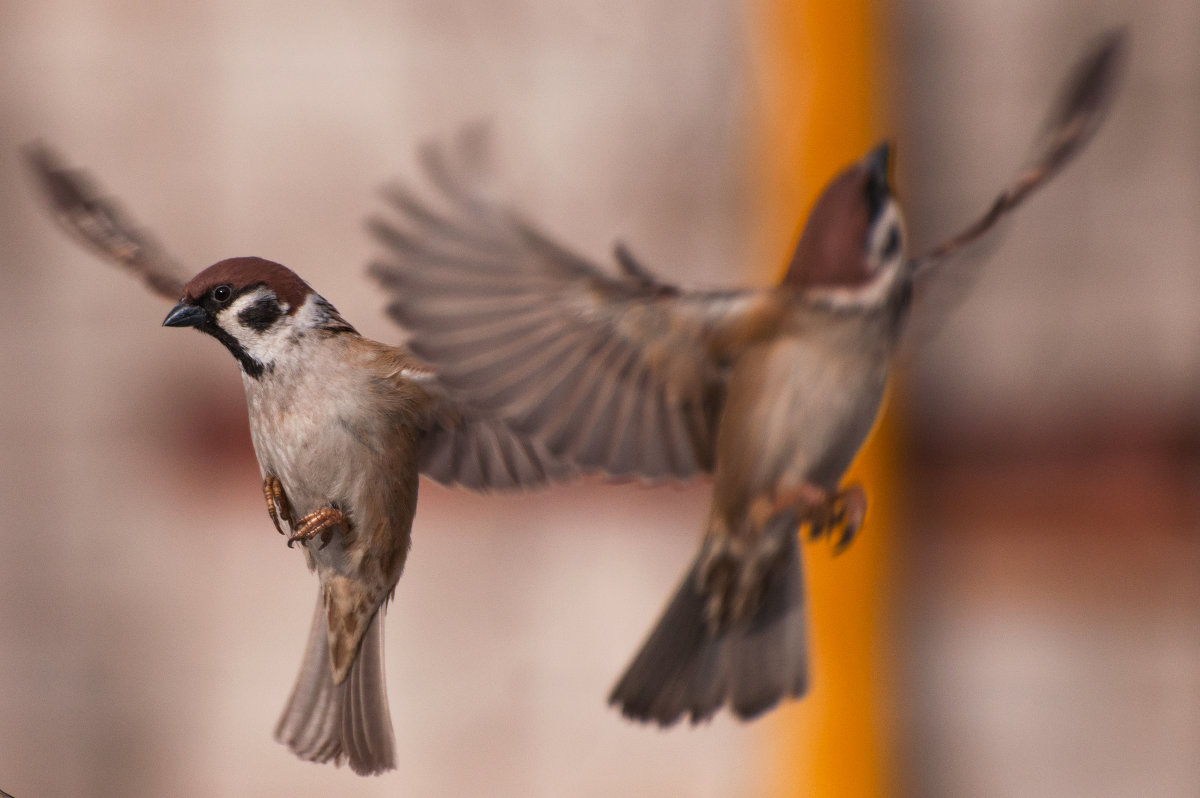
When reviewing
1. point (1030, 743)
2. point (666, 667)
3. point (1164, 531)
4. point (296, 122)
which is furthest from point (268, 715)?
point (666, 667)

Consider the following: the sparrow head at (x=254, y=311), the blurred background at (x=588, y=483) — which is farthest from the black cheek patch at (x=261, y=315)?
the blurred background at (x=588, y=483)

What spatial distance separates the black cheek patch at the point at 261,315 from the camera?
306 millimetres

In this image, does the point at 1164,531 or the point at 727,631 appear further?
the point at 1164,531

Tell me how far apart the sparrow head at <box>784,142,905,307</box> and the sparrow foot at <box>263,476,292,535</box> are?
0.13m

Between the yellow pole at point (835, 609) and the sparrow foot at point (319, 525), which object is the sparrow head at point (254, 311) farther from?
the yellow pole at point (835, 609)

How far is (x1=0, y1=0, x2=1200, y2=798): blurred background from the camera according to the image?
59.6 inches

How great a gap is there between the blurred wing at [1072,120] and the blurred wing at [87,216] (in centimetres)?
19

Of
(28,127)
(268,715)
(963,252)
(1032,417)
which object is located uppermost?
(28,127)

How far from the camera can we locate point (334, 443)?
0.31 m

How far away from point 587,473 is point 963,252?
0.41 ft

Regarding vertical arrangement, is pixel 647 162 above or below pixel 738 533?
above

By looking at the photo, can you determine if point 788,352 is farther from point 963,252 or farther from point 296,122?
point 296,122

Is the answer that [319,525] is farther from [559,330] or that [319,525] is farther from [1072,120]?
[1072,120]

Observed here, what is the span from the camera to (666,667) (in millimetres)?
351
